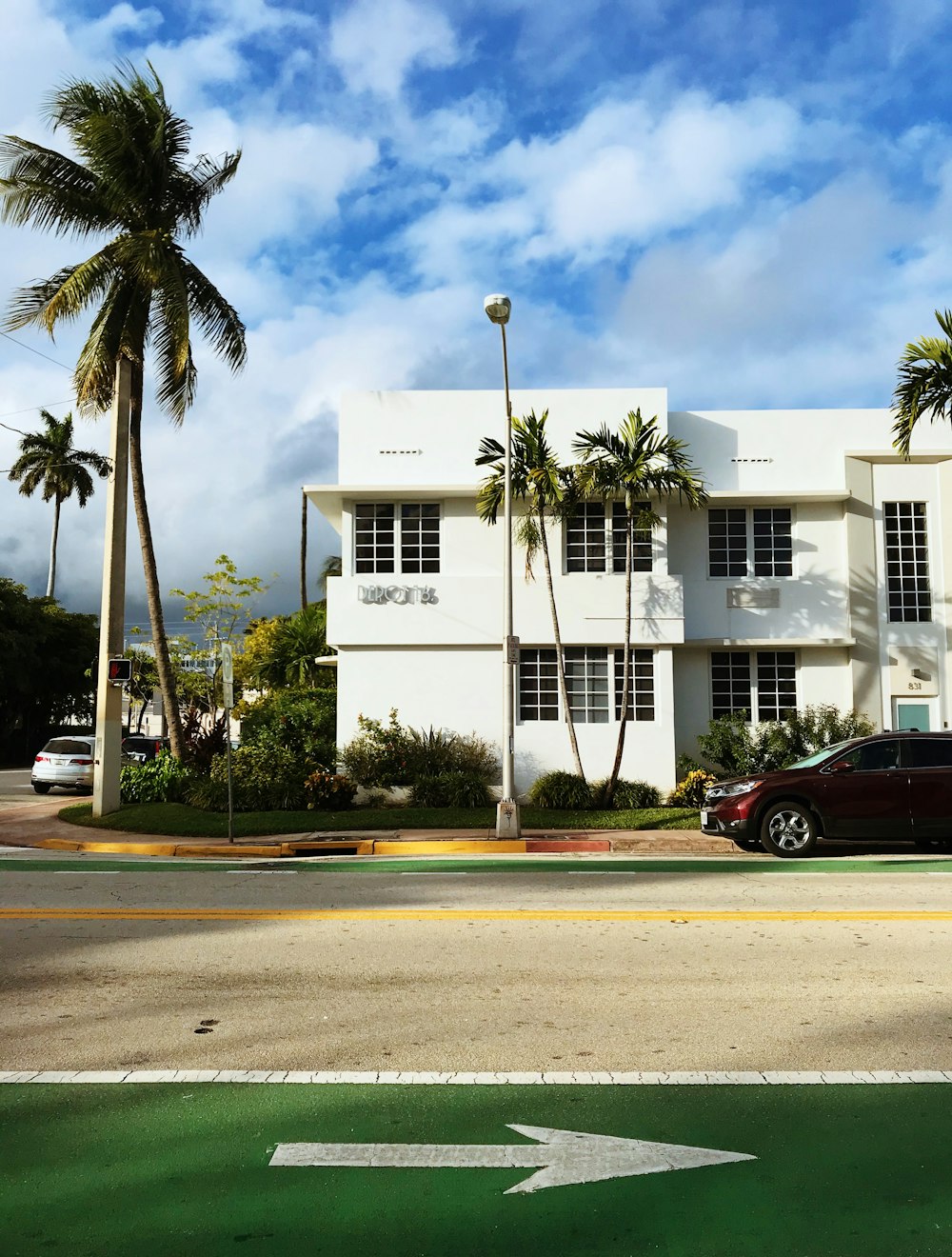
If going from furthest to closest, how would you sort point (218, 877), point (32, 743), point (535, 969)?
point (32, 743) → point (218, 877) → point (535, 969)

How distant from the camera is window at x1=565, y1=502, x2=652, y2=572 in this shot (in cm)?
2283

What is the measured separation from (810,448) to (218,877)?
16.2m

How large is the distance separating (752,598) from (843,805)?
357 inches

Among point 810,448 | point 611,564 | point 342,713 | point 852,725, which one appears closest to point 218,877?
point 342,713

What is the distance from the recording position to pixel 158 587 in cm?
2253

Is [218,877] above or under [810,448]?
under

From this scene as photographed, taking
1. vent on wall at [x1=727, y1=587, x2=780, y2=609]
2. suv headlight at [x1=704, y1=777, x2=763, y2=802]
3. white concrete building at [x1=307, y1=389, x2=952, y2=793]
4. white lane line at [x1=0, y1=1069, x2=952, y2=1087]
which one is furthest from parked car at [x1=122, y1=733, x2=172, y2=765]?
white lane line at [x1=0, y1=1069, x2=952, y2=1087]

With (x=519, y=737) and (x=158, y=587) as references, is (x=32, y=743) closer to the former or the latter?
(x=158, y=587)

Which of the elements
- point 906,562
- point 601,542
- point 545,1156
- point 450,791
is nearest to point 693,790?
point 450,791

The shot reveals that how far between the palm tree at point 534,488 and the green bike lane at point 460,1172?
16205 mm

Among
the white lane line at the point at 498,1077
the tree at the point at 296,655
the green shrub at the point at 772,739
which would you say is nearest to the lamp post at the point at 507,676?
the green shrub at the point at 772,739

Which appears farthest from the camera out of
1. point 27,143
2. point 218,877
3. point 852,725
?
point 852,725

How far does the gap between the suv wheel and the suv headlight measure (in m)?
0.38

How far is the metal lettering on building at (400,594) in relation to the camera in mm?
22578
